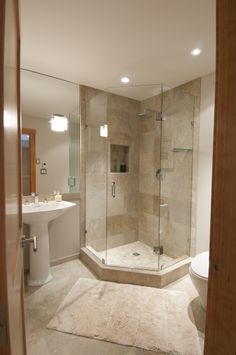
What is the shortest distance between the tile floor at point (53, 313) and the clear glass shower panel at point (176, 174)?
52 cm

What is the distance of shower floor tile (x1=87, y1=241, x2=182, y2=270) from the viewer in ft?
8.11

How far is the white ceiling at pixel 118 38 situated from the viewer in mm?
1389

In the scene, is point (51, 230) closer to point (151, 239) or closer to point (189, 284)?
point (151, 239)

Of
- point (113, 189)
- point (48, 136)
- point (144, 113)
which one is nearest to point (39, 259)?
point (113, 189)

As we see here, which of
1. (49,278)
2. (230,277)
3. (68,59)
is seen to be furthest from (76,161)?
(230,277)

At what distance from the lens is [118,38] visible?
1.71 meters

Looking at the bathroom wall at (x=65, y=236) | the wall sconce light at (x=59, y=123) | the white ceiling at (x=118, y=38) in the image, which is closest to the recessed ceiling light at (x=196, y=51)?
the white ceiling at (x=118, y=38)

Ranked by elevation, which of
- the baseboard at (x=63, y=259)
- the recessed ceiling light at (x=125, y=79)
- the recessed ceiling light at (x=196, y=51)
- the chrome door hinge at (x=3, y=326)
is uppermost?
the recessed ceiling light at (x=125, y=79)

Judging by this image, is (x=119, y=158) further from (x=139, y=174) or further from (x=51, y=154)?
(x=51, y=154)

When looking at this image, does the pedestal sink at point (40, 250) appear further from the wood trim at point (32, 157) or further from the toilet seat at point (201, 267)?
the toilet seat at point (201, 267)

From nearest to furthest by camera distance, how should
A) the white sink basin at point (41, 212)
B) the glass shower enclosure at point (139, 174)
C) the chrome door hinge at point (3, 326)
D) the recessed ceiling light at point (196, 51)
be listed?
the chrome door hinge at point (3, 326) → the recessed ceiling light at point (196, 51) → the white sink basin at point (41, 212) → the glass shower enclosure at point (139, 174)

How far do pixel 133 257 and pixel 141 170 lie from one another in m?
1.37

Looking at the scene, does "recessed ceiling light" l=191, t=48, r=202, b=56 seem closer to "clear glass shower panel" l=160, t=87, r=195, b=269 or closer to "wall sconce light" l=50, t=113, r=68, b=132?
"clear glass shower panel" l=160, t=87, r=195, b=269

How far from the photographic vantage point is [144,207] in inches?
127
